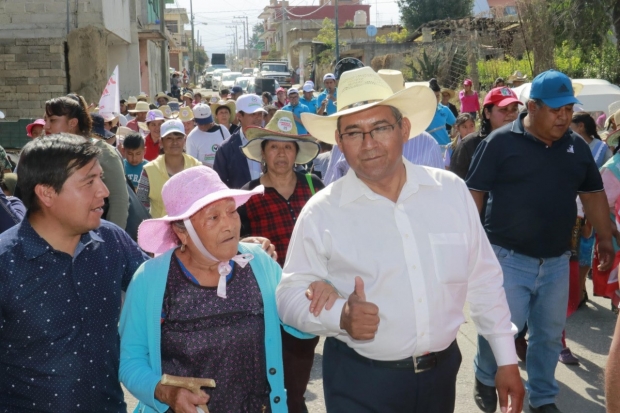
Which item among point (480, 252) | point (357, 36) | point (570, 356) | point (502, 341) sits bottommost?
point (570, 356)

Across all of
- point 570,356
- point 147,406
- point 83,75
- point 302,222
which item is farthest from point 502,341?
point 83,75

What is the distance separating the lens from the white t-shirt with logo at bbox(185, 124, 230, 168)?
32.3 feet

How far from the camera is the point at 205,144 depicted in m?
9.89

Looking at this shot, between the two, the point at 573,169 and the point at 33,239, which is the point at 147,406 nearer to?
the point at 33,239

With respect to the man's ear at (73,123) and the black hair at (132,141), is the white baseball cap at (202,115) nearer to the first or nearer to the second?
the black hair at (132,141)

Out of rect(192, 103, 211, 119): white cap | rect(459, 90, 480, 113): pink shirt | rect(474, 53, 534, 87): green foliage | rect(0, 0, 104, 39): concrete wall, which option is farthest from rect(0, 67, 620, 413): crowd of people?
rect(474, 53, 534, 87): green foliage

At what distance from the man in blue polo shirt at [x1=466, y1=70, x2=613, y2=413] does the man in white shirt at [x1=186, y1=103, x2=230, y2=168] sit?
17.1 ft

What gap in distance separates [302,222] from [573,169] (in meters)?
2.52

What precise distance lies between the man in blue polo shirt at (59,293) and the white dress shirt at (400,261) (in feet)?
2.64

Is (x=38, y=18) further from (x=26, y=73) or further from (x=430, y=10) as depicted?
(x=430, y=10)

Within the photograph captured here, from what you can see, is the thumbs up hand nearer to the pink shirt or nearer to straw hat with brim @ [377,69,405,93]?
straw hat with brim @ [377,69,405,93]

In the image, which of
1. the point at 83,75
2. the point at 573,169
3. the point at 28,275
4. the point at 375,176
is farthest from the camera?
the point at 83,75

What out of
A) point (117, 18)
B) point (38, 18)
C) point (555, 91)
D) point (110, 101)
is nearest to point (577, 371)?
point (555, 91)

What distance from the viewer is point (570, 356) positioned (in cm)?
646
